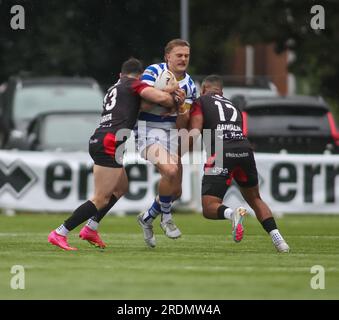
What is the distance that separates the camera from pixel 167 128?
15188 millimetres

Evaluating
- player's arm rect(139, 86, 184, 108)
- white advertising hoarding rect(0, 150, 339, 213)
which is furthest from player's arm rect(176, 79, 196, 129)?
white advertising hoarding rect(0, 150, 339, 213)

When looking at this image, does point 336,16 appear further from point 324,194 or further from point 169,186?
point 169,186

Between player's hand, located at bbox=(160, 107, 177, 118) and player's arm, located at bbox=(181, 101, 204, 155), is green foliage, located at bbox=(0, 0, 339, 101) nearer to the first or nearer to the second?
player's hand, located at bbox=(160, 107, 177, 118)

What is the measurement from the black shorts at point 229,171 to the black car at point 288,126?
30.8ft

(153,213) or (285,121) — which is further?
(285,121)

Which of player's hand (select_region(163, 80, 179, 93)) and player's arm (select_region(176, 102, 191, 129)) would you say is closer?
player's hand (select_region(163, 80, 179, 93))

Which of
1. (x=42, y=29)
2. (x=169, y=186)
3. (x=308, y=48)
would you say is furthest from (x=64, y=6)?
(x=169, y=186)

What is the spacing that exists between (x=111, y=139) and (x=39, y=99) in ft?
47.0

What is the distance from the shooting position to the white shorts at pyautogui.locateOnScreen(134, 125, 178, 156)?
1511 cm

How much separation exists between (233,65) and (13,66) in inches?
896

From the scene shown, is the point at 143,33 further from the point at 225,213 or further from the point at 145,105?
the point at 225,213

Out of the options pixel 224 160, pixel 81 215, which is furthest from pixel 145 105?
pixel 81 215

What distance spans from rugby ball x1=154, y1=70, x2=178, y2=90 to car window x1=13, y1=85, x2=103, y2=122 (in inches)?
504

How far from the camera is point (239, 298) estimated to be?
10.7 metres
